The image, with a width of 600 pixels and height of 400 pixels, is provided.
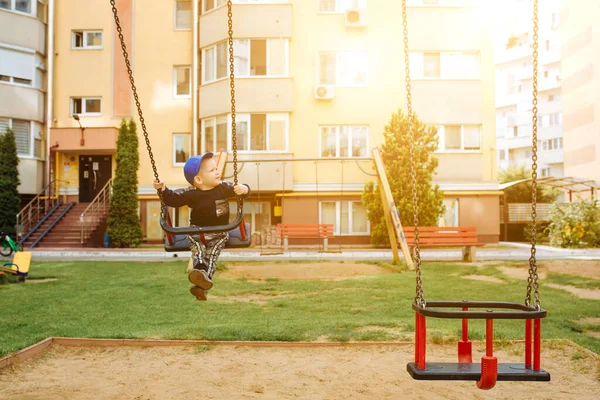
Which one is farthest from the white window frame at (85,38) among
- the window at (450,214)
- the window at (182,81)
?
the window at (450,214)

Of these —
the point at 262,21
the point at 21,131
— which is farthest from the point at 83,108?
the point at 262,21

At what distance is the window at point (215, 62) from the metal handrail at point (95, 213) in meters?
7.37

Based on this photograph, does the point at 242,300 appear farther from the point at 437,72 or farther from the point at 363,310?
the point at 437,72

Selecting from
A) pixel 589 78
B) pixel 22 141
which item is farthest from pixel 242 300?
pixel 589 78

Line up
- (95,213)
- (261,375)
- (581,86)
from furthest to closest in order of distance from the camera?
(581,86) → (95,213) → (261,375)

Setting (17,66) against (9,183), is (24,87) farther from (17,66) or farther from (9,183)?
(9,183)

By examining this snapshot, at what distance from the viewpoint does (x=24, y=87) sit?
31.7m

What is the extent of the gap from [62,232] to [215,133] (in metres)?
8.74

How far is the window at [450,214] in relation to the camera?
2959 cm

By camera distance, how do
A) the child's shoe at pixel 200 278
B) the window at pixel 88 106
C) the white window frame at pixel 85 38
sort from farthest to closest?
the white window frame at pixel 85 38, the window at pixel 88 106, the child's shoe at pixel 200 278

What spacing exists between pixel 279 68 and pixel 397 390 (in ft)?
78.2

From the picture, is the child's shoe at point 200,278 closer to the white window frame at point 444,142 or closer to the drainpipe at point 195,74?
the white window frame at point 444,142

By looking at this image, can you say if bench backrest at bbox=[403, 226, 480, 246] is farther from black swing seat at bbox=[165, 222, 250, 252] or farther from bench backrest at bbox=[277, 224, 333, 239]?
black swing seat at bbox=[165, 222, 250, 252]

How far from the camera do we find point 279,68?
2944 centimetres
